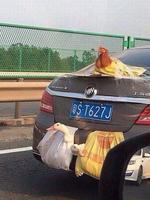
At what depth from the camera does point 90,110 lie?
4.60 m

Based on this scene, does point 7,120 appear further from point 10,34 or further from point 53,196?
point 53,196

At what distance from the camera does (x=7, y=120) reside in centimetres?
905

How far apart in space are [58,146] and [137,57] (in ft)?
4.83

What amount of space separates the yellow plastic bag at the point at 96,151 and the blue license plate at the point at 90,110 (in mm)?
142

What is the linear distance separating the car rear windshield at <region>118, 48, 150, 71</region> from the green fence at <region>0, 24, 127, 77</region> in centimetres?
594

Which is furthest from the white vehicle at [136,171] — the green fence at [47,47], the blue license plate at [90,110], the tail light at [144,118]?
the green fence at [47,47]

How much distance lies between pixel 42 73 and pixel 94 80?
7477 mm

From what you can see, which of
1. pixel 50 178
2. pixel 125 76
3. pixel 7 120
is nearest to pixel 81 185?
pixel 50 178

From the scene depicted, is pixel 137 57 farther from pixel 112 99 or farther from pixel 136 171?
pixel 136 171

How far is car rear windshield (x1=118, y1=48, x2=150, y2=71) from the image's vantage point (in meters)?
5.27

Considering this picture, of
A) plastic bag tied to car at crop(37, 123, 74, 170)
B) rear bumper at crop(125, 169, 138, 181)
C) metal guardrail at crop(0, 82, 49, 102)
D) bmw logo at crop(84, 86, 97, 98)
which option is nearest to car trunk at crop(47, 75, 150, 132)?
bmw logo at crop(84, 86, 97, 98)

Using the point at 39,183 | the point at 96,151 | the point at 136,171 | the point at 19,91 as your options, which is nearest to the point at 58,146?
the point at 96,151

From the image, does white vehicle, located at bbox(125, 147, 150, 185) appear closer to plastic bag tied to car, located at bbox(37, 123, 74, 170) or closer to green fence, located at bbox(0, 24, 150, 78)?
plastic bag tied to car, located at bbox(37, 123, 74, 170)

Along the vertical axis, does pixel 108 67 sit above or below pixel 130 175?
above
